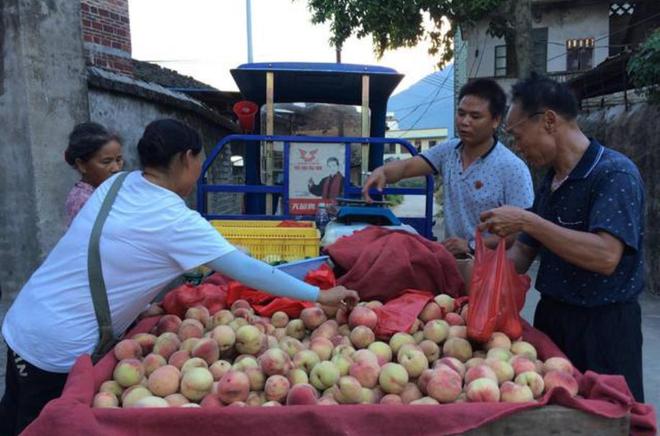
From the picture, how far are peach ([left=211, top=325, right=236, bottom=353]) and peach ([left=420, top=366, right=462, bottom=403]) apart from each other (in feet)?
2.37

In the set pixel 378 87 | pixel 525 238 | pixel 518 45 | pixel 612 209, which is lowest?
pixel 525 238

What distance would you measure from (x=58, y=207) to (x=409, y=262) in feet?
14.9

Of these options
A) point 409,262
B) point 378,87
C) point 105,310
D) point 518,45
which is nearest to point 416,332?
point 409,262

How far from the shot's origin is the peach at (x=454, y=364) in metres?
1.92

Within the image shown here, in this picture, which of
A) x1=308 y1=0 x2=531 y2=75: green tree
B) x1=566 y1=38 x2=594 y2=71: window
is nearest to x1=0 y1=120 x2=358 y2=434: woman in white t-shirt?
x1=308 y1=0 x2=531 y2=75: green tree

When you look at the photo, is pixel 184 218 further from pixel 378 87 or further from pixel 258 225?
pixel 378 87

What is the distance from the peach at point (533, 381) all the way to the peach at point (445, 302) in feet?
1.95

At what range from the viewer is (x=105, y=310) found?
82.8 inches

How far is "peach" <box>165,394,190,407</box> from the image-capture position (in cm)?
177

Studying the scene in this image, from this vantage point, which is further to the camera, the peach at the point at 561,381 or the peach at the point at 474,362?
the peach at the point at 474,362

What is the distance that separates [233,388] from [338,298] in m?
0.62

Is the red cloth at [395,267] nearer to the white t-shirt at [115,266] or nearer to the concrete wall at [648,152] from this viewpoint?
the white t-shirt at [115,266]

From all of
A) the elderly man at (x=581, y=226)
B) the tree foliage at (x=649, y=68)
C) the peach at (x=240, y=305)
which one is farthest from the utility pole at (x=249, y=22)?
the elderly man at (x=581, y=226)

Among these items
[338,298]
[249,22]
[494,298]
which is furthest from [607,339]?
[249,22]
